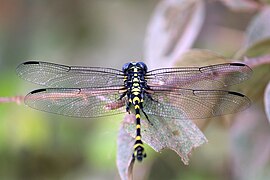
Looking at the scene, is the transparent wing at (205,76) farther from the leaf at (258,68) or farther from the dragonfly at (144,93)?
the leaf at (258,68)

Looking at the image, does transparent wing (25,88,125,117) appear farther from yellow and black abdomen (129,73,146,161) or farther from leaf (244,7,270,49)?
leaf (244,7,270,49)

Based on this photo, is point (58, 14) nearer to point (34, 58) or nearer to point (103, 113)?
point (34, 58)

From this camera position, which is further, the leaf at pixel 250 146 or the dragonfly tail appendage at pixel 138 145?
the leaf at pixel 250 146

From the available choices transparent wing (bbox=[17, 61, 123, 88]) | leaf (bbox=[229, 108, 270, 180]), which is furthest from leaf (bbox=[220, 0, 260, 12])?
transparent wing (bbox=[17, 61, 123, 88])

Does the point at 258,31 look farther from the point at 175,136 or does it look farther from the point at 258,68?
the point at 175,136

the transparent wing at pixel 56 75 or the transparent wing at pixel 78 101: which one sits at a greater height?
the transparent wing at pixel 56 75

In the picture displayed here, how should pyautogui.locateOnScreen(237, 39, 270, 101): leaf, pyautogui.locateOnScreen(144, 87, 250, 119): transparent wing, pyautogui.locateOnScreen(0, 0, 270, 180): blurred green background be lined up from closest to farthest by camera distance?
pyautogui.locateOnScreen(144, 87, 250, 119): transparent wing → pyautogui.locateOnScreen(237, 39, 270, 101): leaf → pyautogui.locateOnScreen(0, 0, 270, 180): blurred green background

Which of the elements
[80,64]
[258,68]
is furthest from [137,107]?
[80,64]

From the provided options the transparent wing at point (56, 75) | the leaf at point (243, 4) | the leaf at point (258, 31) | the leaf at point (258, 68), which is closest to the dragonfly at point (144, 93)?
the transparent wing at point (56, 75)
